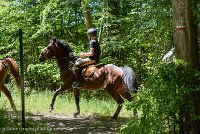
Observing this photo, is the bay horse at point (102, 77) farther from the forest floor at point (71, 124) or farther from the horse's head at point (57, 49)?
the forest floor at point (71, 124)

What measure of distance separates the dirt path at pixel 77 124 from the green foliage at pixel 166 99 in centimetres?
320

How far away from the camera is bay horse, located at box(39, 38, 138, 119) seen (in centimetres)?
1009

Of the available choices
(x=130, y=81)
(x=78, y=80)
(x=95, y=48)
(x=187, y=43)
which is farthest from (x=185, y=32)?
(x=78, y=80)

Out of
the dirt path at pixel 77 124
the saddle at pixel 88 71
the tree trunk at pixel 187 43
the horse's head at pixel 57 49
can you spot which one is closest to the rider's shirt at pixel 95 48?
the saddle at pixel 88 71

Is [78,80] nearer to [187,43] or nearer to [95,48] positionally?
[95,48]

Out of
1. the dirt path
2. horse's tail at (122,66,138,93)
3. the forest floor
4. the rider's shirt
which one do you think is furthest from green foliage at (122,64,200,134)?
the rider's shirt

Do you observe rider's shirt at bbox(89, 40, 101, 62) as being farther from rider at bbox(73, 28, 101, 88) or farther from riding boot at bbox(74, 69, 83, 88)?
riding boot at bbox(74, 69, 83, 88)

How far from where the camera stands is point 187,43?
5.34 m

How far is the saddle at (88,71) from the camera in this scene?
35.6 ft

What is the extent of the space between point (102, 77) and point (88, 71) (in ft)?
1.50

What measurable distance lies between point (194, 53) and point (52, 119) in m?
5.47

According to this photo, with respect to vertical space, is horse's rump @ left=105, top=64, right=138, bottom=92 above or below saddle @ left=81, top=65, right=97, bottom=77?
below

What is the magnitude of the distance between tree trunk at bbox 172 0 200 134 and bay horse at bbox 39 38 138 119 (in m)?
4.54

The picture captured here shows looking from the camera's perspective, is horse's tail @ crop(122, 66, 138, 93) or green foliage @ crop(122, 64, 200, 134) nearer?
green foliage @ crop(122, 64, 200, 134)
